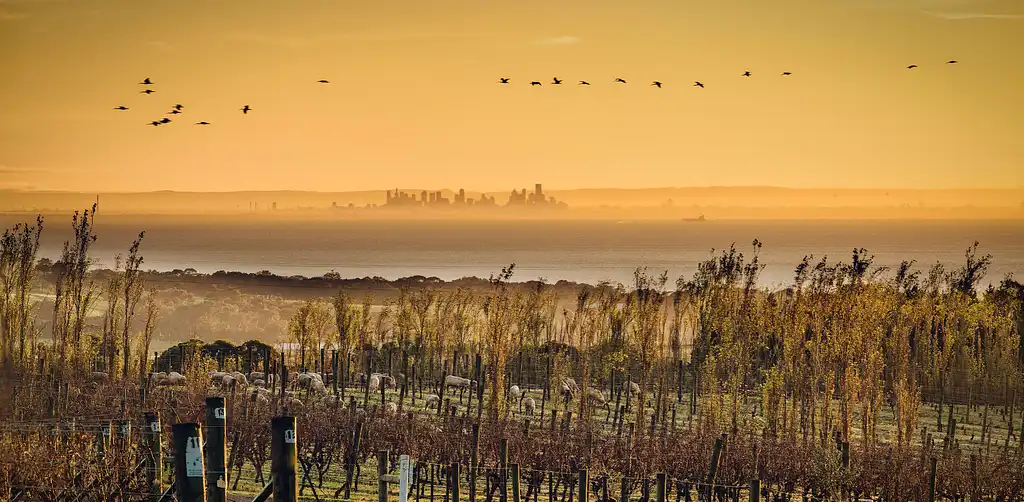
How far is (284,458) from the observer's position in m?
14.5

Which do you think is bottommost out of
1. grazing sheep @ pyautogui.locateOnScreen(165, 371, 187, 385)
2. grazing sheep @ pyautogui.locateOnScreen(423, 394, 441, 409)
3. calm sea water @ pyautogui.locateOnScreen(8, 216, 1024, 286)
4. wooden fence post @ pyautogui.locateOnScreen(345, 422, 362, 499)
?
wooden fence post @ pyautogui.locateOnScreen(345, 422, 362, 499)

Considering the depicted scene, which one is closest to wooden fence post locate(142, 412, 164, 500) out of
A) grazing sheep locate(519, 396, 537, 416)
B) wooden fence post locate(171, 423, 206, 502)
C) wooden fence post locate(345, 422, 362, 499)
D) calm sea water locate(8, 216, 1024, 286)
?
wooden fence post locate(171, 423, 206, 502)

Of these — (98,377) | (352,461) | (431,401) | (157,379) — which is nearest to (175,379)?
(157,379)

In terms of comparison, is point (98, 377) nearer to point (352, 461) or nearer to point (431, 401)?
point (431, 401)

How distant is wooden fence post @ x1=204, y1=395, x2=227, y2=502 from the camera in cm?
1424

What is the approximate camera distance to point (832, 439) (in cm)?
2478

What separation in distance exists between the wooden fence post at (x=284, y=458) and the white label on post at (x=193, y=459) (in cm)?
85

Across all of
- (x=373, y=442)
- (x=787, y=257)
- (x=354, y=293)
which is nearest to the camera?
(x=373, y=442)

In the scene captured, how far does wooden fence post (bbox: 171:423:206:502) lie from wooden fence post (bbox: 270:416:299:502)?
2.78 ft

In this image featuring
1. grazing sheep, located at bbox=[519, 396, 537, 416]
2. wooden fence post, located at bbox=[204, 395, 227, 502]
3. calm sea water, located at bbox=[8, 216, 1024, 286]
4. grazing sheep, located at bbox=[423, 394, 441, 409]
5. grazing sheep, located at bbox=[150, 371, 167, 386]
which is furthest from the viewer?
calm sea water, located at bbox=[8, 216, 1024, 286]

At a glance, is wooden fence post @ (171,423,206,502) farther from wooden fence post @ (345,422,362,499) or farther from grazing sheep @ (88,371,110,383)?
grazing sheep @ (88,371,110,383)

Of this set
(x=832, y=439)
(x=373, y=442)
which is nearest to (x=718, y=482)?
(x=832, y=439)

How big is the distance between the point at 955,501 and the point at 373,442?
35.2ft

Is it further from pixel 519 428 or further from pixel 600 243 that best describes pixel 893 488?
pixel 600 243
